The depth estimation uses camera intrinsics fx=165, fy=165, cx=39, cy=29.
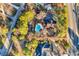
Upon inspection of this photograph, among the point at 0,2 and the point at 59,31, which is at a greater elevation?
the point at 0,2

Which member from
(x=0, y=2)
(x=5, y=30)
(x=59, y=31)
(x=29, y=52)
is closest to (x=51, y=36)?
(x=59, y=31)

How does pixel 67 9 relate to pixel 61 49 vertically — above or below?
above

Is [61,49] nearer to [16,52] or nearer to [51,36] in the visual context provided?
[51,36]

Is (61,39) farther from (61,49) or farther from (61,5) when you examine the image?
(61,5)

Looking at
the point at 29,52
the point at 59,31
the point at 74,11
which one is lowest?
the point at 29,52

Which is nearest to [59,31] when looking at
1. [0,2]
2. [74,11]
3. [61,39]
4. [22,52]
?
[61,39]

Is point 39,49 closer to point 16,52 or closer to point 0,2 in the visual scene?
point 16,52

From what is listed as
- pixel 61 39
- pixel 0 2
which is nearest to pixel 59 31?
pixel 61 39

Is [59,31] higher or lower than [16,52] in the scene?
higher
